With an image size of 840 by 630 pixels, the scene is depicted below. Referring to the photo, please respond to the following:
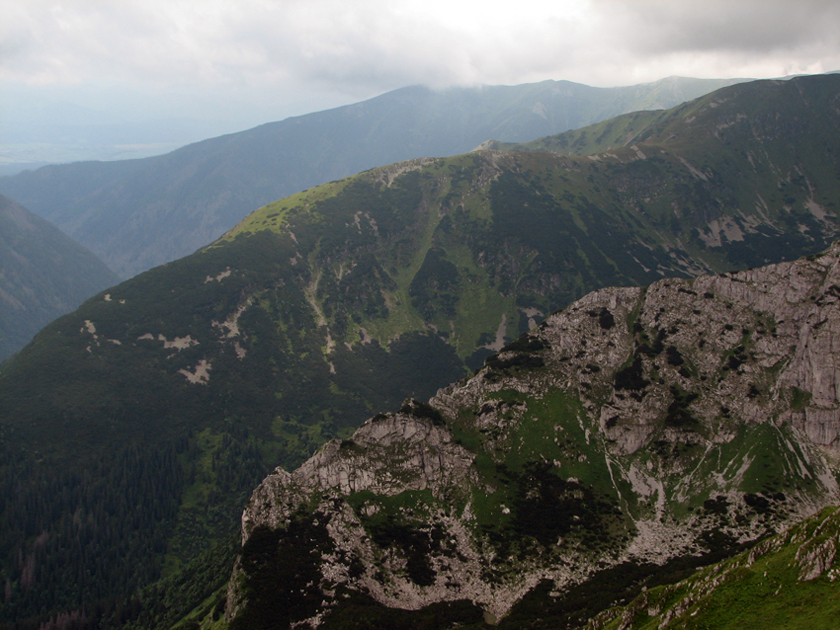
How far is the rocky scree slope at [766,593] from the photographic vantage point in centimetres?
5653

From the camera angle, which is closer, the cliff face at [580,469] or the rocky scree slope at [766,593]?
the rocky scree slope at [766,593]

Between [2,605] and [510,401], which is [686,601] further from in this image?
[2,605]

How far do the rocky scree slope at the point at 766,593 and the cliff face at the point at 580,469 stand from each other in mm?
26422

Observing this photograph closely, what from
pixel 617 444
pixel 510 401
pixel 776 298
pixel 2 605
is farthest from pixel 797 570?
pixel 2 605

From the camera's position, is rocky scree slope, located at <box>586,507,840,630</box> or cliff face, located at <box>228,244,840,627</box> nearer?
rocky scree slope, located at <box>586,507,840,630</box>

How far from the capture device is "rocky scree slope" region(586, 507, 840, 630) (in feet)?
185

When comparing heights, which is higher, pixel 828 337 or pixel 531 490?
pixel 828 337

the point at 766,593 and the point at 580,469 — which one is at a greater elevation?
the point at 766,593

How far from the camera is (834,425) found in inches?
4963

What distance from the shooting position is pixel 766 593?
6209cm

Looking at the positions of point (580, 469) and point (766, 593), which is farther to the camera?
point (580, 469)

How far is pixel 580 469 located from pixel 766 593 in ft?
239

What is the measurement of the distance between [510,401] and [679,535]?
51.7 meters

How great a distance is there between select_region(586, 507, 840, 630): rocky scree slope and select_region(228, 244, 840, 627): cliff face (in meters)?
26.4
